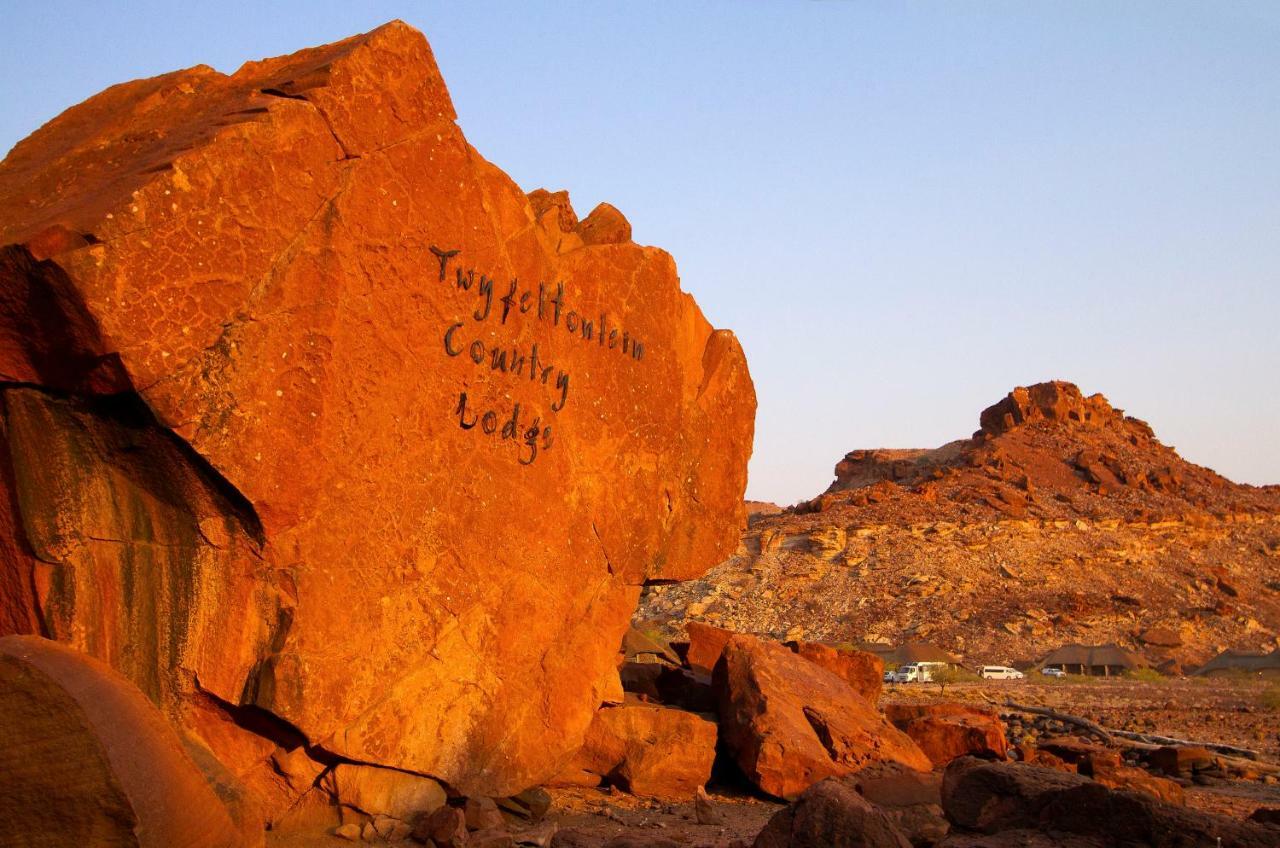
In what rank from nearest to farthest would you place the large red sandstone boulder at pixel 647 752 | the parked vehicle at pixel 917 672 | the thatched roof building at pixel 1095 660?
the large red sandstone boulder at pixel 647 752 < the parked vehicle at pixel 917 672 < the thatched roof building at pixel 1095 660

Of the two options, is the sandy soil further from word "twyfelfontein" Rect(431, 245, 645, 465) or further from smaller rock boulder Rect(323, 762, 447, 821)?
word "twyfelfontein" Rect(431, 245, 645, 465)

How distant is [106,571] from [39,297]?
1.50 meters

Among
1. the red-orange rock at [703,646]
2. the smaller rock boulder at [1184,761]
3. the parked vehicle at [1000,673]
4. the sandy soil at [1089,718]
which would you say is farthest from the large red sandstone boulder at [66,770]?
the parked vehicle at [1000,673]

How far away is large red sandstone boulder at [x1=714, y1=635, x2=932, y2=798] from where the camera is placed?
8.67 metres

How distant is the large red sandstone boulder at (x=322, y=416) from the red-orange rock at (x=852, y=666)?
10.7 feet

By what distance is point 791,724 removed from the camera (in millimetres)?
9000

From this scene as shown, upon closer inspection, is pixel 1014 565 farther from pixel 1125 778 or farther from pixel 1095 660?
pixel 1125 778

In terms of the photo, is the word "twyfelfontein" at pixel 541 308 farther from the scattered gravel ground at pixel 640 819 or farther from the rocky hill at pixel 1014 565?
the rocky hill at pixel 1014 565

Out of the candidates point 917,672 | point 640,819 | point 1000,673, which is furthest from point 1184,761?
point 1000,673

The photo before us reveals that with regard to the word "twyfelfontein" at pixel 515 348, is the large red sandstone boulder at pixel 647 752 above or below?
below

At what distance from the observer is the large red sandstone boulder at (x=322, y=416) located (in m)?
5.65

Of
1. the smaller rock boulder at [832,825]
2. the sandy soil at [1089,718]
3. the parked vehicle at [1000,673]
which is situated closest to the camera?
the smaller rock boulder at [832,825]

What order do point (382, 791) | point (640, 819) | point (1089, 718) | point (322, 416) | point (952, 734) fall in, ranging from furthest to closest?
1. point (1089, 718)
2. point (952, 734)
3. point (640, 819)
4. point (382, 791)
5. point (322, 416)

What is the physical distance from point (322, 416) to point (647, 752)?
13.0ft
